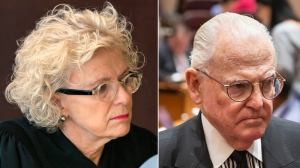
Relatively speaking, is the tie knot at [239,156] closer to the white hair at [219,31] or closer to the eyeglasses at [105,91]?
the white hair at [219,31]

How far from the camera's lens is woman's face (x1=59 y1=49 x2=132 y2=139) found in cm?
180

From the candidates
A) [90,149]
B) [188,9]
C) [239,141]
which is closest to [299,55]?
[239,141]

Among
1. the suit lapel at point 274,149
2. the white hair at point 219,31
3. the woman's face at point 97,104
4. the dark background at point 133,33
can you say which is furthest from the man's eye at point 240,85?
the dark background at point 133,33

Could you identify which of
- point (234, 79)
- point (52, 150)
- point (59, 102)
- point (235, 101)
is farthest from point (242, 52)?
point (52, 150)

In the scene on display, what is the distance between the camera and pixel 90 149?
1980 mm

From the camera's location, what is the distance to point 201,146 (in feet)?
5.20

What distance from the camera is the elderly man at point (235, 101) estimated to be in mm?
1346

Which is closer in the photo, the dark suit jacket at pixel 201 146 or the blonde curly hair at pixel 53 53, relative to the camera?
the dark suit jacket at pixel 201 146

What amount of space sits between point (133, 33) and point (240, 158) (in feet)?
3.72

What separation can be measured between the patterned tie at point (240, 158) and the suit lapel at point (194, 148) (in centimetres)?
13

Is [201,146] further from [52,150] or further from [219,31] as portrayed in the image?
[52,150]

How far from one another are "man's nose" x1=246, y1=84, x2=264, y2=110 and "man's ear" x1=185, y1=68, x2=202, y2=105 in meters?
0.25

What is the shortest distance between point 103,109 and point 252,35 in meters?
0.97

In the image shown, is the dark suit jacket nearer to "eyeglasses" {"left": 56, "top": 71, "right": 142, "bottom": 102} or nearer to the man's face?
the man's face
